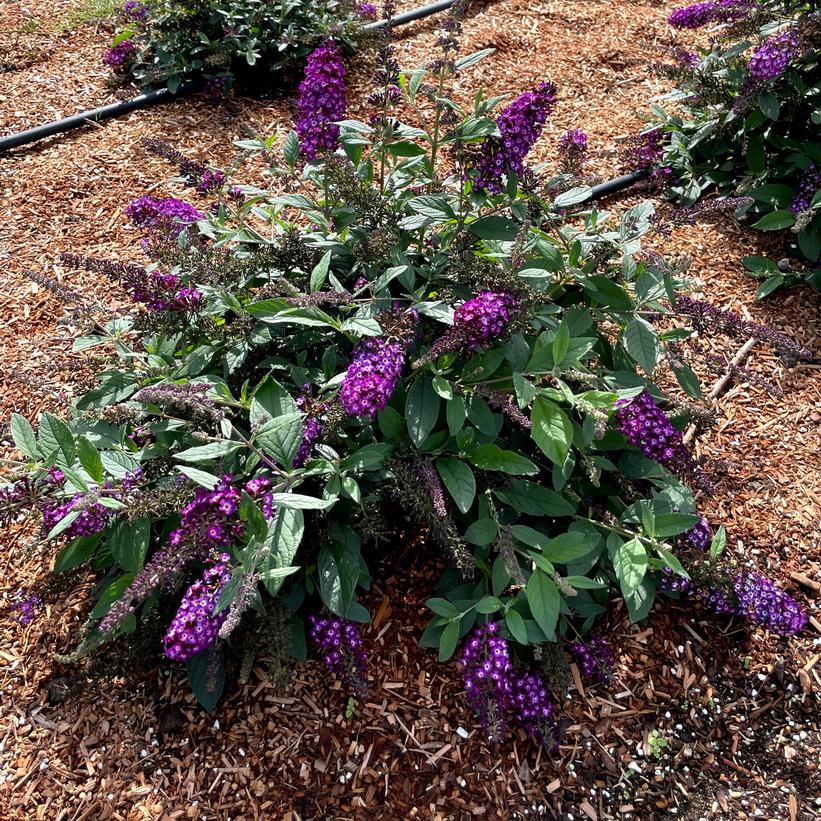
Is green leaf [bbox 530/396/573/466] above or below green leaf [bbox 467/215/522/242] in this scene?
below

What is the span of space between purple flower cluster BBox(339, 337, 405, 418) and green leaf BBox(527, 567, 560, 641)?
30.1 inches

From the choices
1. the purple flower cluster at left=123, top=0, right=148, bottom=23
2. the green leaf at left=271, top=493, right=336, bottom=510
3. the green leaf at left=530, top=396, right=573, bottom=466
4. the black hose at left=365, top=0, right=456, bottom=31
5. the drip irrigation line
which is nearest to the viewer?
the green leaf at left=271, top=493, right=336, bottom=510

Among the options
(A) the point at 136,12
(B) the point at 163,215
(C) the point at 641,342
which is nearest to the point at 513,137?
(C) the point at 641,342

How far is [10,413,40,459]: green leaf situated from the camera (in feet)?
7.51

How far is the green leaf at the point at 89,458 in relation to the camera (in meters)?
2.10

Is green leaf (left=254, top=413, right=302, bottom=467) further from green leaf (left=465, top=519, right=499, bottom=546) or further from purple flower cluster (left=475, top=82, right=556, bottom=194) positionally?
purple flower cluster (left=475, top=82, right=556, bottom=194)

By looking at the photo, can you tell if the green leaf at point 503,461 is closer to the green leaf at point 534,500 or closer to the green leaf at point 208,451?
the green leaf at point 534,500

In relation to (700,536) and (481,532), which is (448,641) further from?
(700,536)

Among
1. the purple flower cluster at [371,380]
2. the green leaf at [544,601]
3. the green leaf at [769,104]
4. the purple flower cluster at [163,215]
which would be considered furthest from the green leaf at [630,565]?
the green leaf at [769,104]

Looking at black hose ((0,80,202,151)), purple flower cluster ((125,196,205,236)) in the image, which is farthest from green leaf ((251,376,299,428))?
black hose ((0,80,202,151))

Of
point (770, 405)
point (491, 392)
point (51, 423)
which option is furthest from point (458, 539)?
point (770, 405)

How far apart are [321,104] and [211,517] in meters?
1.60

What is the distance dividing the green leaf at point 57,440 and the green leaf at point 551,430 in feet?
4.71

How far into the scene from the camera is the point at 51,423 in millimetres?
2227
